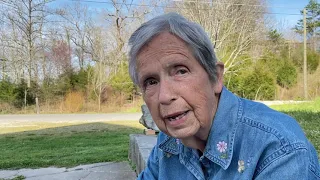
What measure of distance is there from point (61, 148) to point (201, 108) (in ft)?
21.4

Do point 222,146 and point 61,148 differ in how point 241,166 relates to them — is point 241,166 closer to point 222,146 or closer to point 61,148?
point 222,146

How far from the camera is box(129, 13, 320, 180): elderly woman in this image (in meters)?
0.88

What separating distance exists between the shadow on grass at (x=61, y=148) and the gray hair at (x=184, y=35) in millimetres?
4216

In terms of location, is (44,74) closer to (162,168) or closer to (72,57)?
(72,57)

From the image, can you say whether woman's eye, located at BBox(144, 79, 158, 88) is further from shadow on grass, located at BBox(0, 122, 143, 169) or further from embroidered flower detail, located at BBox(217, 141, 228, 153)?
shadow on grass, located at BBox(0, 122, 143, 169)

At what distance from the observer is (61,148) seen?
7.00 metres

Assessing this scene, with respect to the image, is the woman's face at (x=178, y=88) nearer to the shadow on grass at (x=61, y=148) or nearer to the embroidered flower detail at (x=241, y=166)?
the embroidered flower detail at (x=241, y=166)

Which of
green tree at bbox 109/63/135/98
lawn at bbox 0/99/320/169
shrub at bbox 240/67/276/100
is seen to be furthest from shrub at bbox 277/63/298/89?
lawn at bbox 0/99/320/169

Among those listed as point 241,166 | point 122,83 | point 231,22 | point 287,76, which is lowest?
point 241,166

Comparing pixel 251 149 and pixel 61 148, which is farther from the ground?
pixel 251 149

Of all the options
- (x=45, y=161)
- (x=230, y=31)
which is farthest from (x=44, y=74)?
(x=45, y=161)

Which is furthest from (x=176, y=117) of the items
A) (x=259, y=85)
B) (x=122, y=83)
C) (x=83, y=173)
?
(x=259, y=85)

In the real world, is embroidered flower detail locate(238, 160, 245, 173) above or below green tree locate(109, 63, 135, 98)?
below

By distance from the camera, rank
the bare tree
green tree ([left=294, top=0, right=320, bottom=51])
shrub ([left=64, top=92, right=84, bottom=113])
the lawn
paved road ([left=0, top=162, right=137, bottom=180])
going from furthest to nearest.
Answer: green tree ([left=294, top=0, right=320, bottom=51]) → the bare tree → shrub ([left=64, top=92, right=84, bottom=113]) → the lawn → paved road ([left=0, top=162, right=137, bottom=180])
